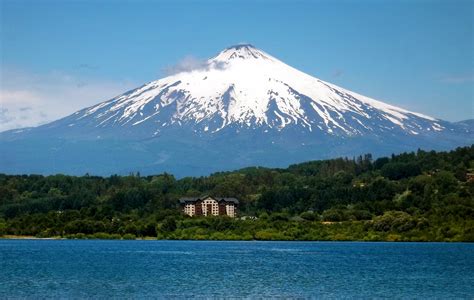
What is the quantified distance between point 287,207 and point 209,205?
15.7 metres

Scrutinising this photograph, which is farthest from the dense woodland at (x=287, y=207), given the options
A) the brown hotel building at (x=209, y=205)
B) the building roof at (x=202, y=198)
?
the brown hotel building at (x=209, y=205)

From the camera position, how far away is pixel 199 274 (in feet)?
157

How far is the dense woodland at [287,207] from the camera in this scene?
84438 mm

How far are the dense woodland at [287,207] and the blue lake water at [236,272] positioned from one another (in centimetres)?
1051

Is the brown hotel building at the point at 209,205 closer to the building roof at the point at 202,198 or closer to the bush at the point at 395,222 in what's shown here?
the building roof at the point at 202,198

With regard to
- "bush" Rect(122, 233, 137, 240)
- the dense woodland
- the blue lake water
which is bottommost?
the blue lake water

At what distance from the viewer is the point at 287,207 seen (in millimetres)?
106312

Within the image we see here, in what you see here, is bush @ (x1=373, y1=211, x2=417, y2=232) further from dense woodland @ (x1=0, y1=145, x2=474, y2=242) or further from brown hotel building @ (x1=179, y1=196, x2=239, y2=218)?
brown hotel building @ (x1=179, y1=196, x2=239, y2=218)

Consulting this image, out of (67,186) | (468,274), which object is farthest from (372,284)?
(67,186)

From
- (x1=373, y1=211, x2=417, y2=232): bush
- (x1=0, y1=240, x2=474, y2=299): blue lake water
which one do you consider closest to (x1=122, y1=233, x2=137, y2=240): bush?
(x1=0, y1=240, x2=474, y2=299): blue lake water

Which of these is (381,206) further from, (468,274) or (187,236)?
(468,274)

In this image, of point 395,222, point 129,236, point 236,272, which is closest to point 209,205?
point 129,236

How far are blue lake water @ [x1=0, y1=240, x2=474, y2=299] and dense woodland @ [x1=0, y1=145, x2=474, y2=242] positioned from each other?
34.5ft

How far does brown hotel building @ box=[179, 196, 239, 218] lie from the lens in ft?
380
